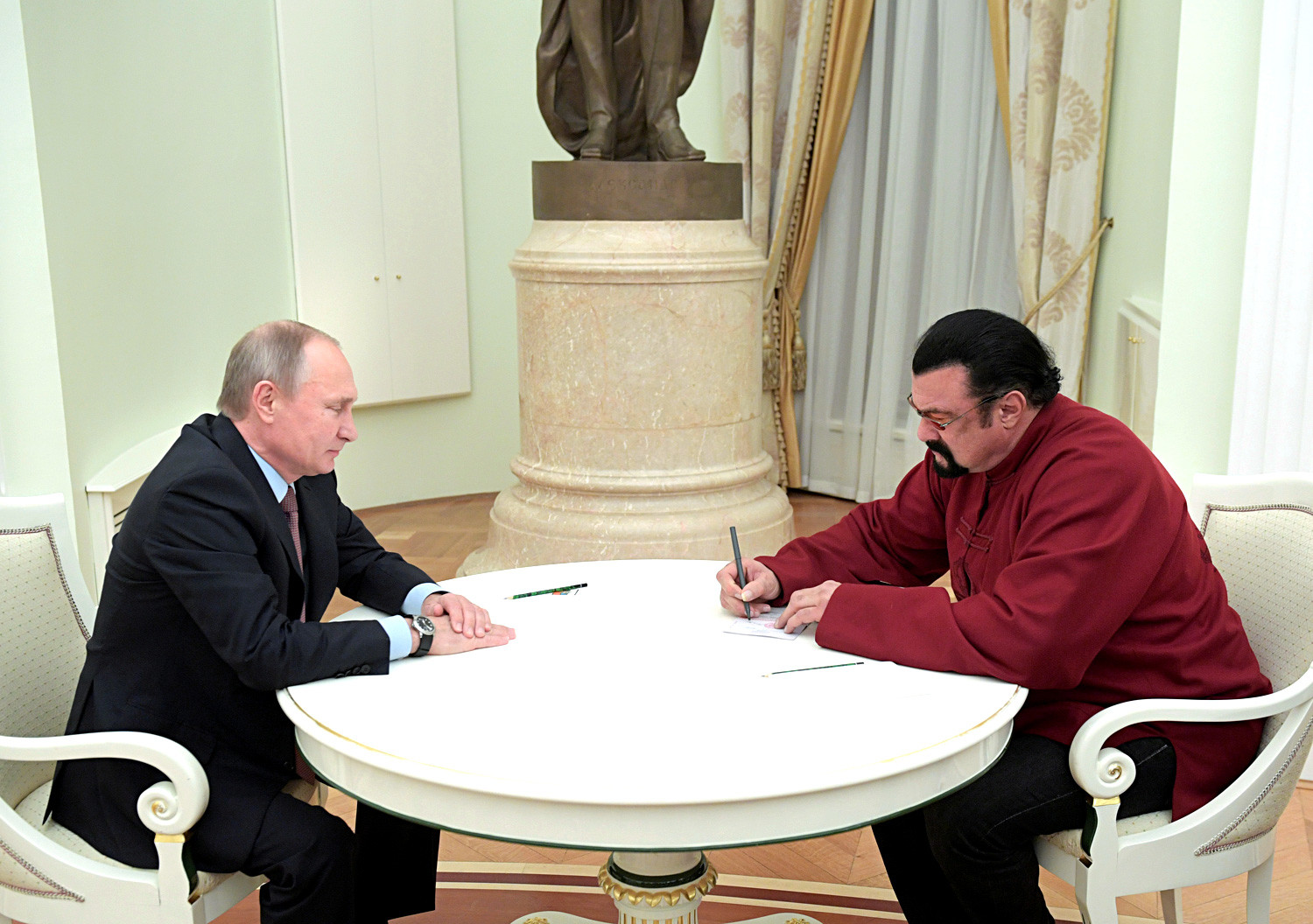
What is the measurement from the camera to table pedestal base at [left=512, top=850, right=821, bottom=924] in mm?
1938

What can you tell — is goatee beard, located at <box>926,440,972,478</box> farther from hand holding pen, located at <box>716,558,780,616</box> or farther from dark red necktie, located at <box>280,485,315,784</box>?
dark red necktie, located at <box>280,485,315,784</box>

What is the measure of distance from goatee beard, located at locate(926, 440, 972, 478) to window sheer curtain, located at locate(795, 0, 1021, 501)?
358cm

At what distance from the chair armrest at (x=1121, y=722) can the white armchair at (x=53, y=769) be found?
126 cm

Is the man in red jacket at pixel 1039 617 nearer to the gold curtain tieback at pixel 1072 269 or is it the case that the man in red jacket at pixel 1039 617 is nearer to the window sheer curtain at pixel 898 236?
the gold curtain tieback at pixel 1072 269

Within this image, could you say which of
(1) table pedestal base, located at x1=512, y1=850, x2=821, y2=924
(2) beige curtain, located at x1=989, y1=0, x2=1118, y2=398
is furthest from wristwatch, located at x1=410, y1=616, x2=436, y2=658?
(2) beige curtain, located at x1=989, y1=0, x2=1118, y2=398

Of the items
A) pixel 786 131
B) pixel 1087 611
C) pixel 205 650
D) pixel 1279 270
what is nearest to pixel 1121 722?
pixel 1087 611

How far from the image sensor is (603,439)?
441 cm

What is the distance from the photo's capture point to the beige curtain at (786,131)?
18.8 feet

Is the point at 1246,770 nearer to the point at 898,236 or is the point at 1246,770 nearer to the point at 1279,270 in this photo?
the point at 1279,270

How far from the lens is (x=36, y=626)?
82.3 inches

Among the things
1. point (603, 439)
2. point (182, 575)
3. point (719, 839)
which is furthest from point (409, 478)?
point (719, 839)

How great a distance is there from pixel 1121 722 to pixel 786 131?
15.2ft

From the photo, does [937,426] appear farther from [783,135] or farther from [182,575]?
[783,135]

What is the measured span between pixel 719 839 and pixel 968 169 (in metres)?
4.62
